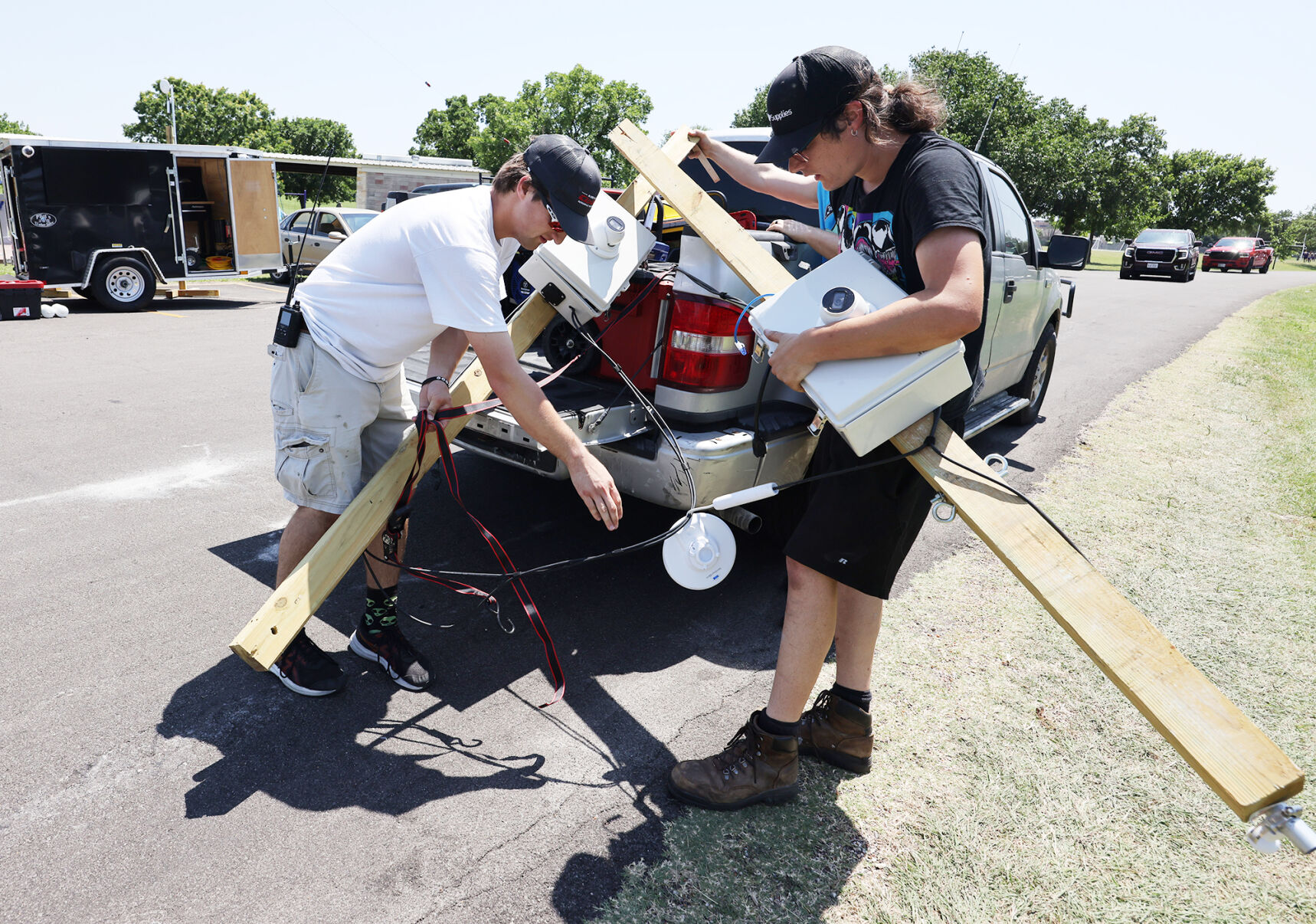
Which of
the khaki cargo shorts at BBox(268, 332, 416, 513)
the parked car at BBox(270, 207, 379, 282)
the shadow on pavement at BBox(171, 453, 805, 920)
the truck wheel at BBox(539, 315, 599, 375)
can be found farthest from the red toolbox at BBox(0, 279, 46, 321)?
the khaki cargo shorts at BBox(268, 332, 416, 513)

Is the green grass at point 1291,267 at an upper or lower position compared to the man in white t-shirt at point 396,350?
lower

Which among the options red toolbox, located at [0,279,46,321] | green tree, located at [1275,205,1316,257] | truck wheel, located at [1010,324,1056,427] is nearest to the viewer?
truck wheel, located at [1010,324,1056,427]

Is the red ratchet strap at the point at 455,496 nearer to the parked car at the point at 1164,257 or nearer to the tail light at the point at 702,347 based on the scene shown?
the tail light at the point at 702,347

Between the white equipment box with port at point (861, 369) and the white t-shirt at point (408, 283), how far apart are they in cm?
84

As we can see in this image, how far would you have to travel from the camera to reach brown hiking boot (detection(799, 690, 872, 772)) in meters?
2.55

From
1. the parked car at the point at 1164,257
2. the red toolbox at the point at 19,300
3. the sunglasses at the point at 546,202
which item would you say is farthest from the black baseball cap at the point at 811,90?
the parked car at the point at 1164,257

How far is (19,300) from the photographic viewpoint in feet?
33.2

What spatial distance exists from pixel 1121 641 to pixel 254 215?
1435 centimetres

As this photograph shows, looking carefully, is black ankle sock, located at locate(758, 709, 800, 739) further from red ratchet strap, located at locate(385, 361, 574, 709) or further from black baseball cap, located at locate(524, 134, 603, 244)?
black baseball cap, located at locate(524, 134, 603, 244)

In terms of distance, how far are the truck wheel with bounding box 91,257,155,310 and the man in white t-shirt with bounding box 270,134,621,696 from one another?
11.1 metres

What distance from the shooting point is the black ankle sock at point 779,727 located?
7.77 feet

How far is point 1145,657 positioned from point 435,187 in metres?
11.1

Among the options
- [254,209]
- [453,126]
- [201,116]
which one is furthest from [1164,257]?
[201,116]

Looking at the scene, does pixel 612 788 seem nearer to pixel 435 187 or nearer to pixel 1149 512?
pixel 1149 512
